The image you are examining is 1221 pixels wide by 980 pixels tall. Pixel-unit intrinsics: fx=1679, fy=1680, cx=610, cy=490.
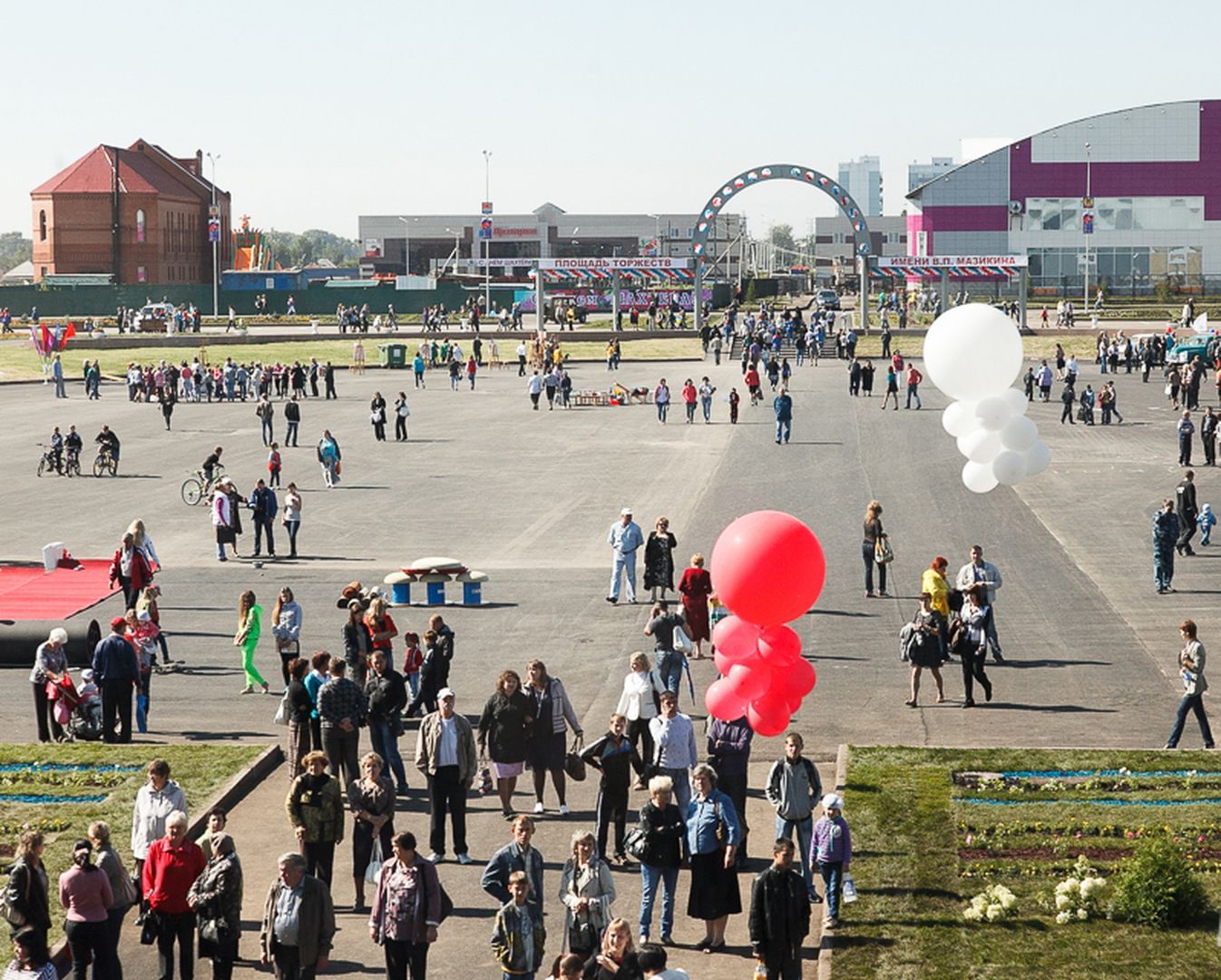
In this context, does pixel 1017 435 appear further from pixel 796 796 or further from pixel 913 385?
pixel 913 385

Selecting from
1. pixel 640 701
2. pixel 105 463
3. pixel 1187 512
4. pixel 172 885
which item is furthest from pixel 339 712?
pixel 105 463

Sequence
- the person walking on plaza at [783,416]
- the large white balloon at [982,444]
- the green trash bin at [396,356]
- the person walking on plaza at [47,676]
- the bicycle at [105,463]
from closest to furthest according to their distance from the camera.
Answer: the large white balloon at [982,444] → the person walking on plaza at [47,676] → the bicycle at [105,463] → the person walking on plaza at [783,416] → the green trash bin at [396,356]

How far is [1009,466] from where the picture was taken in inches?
510

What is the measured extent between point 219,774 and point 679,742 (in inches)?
196

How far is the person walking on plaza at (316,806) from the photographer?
12273mm

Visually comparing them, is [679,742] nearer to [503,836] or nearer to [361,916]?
[503,836]

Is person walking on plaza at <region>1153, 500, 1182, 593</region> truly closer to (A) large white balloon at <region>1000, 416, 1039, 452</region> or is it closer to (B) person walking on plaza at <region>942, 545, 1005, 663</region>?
(B) person walking on plaza at <region>942, 545, 1005, 663</region>

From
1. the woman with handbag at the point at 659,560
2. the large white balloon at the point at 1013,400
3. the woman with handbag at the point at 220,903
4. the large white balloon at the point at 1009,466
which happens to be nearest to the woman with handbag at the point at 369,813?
the woman with handbag at the point at 220,903

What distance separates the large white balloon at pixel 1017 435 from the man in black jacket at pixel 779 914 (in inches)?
147

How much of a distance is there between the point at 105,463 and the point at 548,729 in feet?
92.7

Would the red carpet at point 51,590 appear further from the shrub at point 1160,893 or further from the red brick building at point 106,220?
the red brick building at point 106,220

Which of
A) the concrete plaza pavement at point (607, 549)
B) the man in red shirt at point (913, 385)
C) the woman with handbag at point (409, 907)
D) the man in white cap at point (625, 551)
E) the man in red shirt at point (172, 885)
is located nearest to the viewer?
the woman with handbag at point (409, 907)

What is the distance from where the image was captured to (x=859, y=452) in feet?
140

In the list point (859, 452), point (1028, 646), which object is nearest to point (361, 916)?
point (1028, 646)
